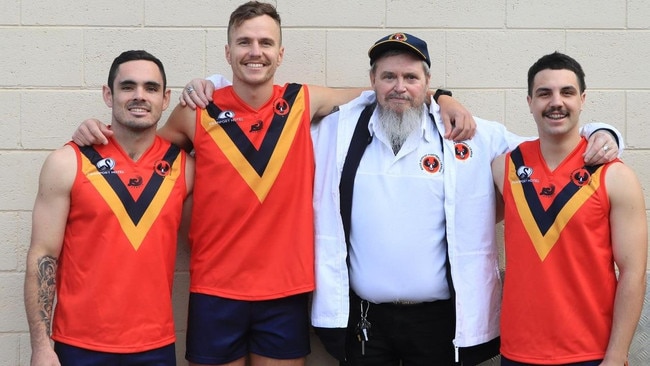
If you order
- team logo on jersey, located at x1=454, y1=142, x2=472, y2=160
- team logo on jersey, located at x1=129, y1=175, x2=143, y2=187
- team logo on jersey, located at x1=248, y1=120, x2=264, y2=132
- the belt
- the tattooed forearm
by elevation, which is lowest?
the belt

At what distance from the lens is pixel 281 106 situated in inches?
143

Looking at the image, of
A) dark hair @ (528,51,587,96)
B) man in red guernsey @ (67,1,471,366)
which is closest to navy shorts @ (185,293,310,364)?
man in red guernsey @ (67,1,471,366)

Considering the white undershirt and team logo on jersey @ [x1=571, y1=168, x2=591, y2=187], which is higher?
team logo on jersey @ [x1=571, y1=168, x2=591, y2=187]

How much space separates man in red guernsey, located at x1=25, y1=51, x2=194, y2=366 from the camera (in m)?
3.23

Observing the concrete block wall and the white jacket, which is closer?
the white jacket

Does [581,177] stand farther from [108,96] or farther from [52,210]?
[52,210]

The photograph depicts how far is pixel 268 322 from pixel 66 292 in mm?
883

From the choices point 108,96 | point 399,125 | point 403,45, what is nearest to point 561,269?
point 399,125

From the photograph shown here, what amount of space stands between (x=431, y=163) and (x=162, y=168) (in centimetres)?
120

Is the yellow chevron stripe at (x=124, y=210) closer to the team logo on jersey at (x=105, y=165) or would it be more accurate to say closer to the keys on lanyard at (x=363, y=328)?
the team logo on jersey at (x=105, y=165)

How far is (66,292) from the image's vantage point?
3.28 metres

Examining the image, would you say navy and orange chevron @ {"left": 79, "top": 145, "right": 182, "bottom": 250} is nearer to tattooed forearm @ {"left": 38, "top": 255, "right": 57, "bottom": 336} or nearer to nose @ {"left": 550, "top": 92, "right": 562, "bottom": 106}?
tattooed forearm @ {"left": 38, "top": 255, "right": 57, "bottom": 336}

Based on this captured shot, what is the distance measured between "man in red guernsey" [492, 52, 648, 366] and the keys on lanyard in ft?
2.01

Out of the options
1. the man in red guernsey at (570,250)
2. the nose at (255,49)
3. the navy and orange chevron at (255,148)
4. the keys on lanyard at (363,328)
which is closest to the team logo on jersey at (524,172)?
the man in red guernsey at (570,250)
